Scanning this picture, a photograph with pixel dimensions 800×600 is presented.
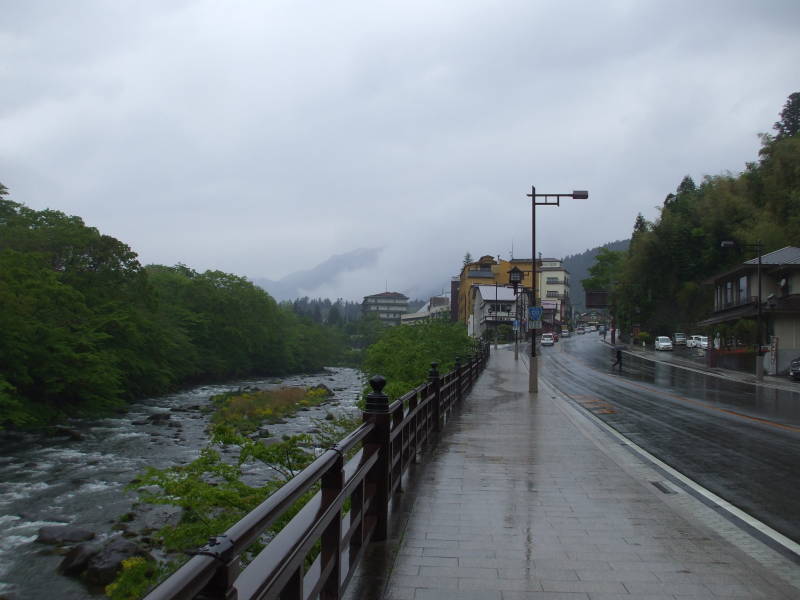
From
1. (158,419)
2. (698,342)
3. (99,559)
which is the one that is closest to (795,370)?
(158,419)

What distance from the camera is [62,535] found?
46.2 feet

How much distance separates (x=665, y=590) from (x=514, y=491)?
11.0 feet

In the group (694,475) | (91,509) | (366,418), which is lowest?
(91,509)

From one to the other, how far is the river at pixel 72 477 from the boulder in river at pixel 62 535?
0.19 metres

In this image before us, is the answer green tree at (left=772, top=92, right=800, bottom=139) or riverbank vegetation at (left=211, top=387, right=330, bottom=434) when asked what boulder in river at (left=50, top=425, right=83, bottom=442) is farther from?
green tree at (left=772, top=92, right=800, bottom=139)

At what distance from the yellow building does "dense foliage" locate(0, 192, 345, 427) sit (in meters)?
46.1

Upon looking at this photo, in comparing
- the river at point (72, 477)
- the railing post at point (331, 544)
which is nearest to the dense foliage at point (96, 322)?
the river at point (72, 477)

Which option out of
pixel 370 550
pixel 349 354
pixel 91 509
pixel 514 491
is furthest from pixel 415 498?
pixel 349 354

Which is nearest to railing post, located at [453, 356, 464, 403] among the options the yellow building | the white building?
the white building

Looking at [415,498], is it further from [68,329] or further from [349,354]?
[349,354]

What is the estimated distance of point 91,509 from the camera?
16.3 meters

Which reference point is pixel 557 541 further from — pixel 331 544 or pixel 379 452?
pixel 331 544

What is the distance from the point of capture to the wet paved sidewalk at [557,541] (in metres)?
4.80

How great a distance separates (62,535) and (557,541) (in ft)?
39.6
